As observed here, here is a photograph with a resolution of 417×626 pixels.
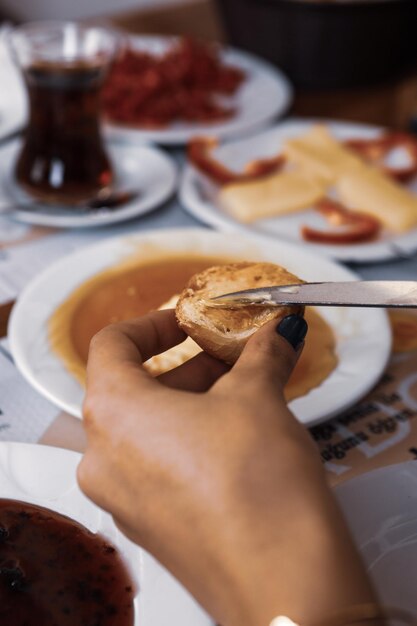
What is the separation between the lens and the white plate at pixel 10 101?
1.36 metres

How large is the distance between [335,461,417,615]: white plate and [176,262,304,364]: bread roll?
0.49 ft

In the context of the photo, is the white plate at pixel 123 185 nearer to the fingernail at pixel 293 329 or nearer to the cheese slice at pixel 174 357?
the cheese slice at pixel 174 357

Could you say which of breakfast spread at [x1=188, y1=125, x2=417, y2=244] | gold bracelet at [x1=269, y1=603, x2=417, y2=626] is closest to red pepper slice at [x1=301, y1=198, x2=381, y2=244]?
breakfast spread at [x1=188, y1=125, x2=417, y2=244]

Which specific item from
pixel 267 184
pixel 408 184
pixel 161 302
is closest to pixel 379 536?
pixel 161 302

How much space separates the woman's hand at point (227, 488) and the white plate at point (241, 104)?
0.98 m

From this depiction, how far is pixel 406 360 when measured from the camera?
34.9 inches

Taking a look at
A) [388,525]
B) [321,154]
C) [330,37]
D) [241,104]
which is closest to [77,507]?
[388,525]

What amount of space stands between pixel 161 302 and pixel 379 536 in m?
0.41

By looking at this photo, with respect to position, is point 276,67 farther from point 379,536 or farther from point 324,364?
point 379,536

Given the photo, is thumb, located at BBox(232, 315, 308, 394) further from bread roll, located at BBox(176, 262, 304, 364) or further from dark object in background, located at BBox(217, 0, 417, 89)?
dark object in background, located at BBox(217, 0, 417, 89)

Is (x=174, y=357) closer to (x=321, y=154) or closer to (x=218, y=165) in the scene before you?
(x=218, y=165)

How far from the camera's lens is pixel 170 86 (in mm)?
1567

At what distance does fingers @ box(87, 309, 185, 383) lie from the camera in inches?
19.8

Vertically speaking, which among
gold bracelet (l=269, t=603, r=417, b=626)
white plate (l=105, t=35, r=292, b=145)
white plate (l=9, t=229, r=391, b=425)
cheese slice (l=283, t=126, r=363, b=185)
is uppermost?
gold bracelet (l=269, t=603, r=417, b=626)
